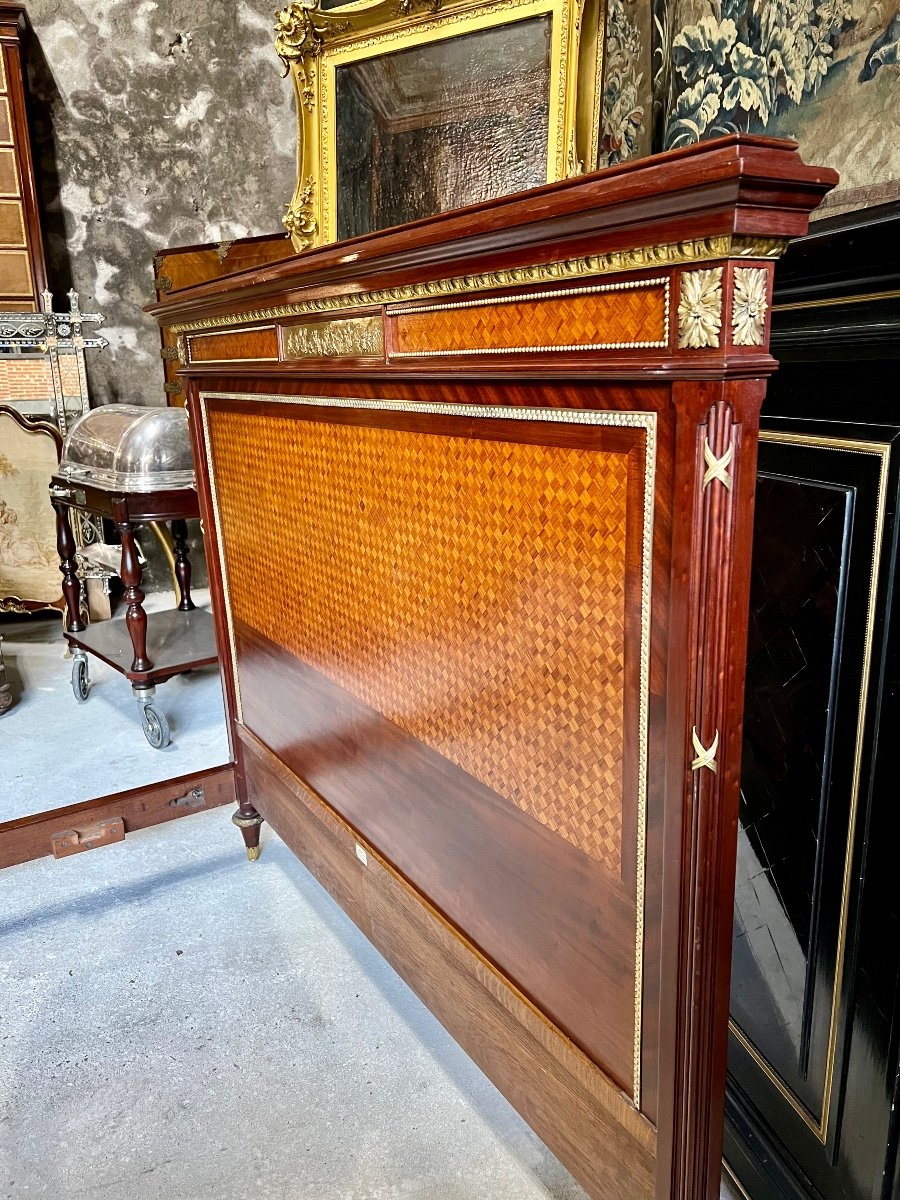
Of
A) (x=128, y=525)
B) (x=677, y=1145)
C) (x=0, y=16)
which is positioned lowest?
(x=677, y=1145)

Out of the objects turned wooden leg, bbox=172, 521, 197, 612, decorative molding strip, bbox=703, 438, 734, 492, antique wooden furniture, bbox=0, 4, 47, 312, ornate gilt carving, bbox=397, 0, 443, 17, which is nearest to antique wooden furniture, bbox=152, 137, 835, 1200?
decorative molding strip, bbox=703, 438, 734, 492

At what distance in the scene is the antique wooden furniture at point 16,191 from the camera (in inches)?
166

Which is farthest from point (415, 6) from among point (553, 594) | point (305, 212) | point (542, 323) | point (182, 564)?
point (182, 564)

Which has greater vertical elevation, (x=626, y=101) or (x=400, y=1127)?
(x=626, y=101)

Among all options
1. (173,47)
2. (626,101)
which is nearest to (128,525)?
(626,101)

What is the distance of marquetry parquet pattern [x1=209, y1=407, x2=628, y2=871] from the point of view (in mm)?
956

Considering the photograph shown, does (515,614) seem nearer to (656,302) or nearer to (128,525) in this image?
(656,302)

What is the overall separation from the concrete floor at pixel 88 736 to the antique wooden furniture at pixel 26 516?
447 millimetres

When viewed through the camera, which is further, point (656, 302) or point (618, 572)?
point (618, 572)

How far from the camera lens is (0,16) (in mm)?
4125

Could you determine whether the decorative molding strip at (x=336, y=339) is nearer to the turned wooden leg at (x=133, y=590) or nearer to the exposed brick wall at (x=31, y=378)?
the turned wooden leg at (x=133, y=590)

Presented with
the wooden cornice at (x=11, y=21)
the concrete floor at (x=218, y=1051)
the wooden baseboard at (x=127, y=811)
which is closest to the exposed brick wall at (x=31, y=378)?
the wooden cornice at (x=11, y=21)

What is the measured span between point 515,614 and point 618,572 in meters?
0.22

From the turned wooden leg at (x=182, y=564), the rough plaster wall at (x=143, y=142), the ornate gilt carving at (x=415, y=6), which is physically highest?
the rough plaster wall at (x=143, y=142)
